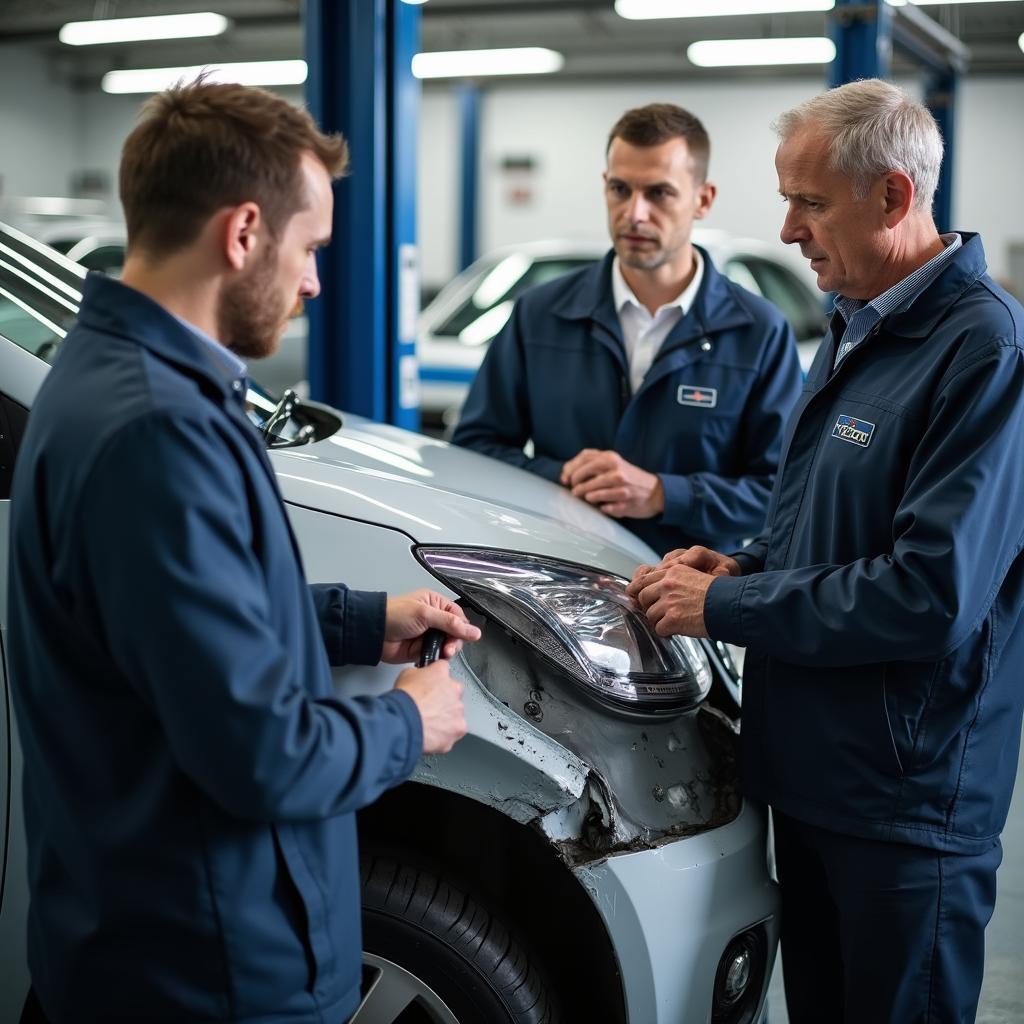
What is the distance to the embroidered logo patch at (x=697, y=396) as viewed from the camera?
275 centimetres

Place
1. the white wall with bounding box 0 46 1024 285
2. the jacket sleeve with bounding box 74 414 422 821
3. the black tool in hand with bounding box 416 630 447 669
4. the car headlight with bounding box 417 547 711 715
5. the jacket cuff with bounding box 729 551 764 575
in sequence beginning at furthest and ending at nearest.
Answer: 1. the white wall with bounding box 0 46 1024 285
2. the jacket cuff with bounding box 729 551 764 575
3. the car headlight with bounding box 417 547 711 715
4. the black tool in hand with bounding box 416 630 447 669
5. the jacket sleeve with bounding box 74 414 422 821

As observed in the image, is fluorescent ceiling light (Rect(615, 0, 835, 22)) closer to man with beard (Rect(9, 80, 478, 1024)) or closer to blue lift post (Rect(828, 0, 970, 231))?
blue lift post (Rect(828, 0, 970, 231))

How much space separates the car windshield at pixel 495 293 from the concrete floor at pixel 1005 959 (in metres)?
5.49

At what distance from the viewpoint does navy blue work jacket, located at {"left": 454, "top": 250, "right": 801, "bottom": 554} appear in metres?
2.75

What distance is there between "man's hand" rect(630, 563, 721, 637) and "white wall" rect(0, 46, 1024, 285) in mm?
14910

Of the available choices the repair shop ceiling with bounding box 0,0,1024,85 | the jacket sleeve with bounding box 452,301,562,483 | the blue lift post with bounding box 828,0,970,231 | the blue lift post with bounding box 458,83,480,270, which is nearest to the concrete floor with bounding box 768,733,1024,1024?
the jacket sleeve with bounding box 452,301,562,483

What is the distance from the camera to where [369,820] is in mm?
2010

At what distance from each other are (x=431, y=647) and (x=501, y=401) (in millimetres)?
1409

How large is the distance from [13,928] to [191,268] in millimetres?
1098

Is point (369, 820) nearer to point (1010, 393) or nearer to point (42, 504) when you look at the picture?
point (42, 504)

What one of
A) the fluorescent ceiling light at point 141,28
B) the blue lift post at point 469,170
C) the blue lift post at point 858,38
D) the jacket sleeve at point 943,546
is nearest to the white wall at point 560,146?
the blue lift post at point 469,170

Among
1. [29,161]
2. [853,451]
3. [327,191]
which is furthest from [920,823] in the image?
[29,161]

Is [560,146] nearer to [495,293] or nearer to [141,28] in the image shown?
[141,28]

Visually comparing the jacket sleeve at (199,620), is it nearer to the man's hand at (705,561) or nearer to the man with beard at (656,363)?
the man's hand at (705,561)
